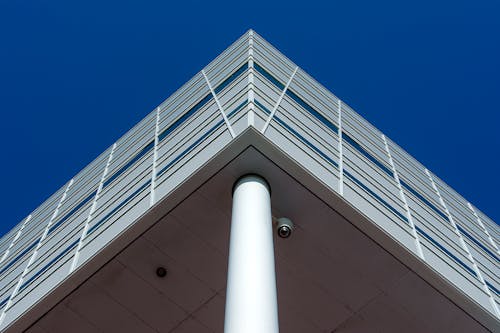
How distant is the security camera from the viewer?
1400 centimetres

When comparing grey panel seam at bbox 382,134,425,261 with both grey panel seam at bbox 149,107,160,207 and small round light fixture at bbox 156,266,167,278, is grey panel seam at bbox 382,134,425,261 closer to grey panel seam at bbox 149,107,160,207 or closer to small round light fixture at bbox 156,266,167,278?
small round light fixture at bbox 156,266,167,278

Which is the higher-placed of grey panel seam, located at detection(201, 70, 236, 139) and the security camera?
grey panel seam, located at detection(201, 70, 236, 139)

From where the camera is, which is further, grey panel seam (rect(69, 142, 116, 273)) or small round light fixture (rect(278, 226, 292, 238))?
grey panel seam (rect(69, 142, 116, 273))

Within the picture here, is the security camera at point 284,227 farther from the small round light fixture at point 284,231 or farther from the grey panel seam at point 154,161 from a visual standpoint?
the grey panel seam at point 154,161

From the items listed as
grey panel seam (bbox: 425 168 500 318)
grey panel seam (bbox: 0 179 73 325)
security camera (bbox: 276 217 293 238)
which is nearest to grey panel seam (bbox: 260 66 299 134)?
security camera (bbox: 276 217 293 238)

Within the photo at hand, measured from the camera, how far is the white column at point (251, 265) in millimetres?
9664

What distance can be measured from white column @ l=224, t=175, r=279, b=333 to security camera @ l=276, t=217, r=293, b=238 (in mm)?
850

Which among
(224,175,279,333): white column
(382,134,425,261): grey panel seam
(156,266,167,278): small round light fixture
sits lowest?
(224,175,279,333): white column

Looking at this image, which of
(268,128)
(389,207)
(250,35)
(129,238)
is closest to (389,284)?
(389,207)

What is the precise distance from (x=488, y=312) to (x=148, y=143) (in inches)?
391

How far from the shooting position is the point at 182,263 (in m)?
14.8

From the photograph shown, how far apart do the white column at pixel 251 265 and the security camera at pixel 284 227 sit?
85 cm

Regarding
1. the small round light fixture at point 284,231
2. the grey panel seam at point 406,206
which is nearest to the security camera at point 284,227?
the small round light fixture at point 284,231

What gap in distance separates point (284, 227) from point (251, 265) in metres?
3.01
